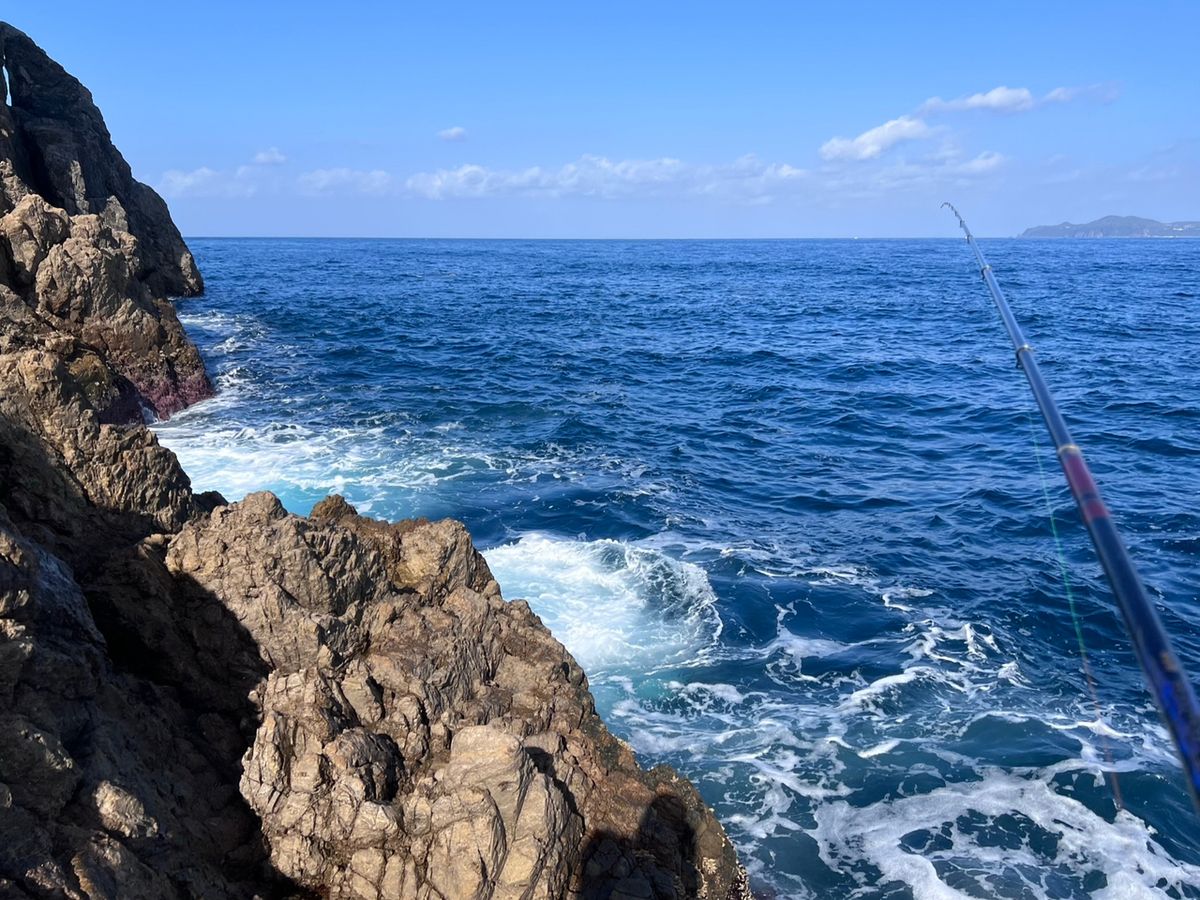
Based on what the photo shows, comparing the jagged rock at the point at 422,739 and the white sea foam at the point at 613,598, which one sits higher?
the jagged rock at the point at 422,739

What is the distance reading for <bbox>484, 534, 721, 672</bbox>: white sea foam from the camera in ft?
47.8

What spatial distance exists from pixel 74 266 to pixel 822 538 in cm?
2291

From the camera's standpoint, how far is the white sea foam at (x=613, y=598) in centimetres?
Answer: 1458

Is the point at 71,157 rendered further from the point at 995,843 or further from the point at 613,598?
the point at 995,843

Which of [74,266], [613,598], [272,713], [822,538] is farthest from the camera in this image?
[74,266]

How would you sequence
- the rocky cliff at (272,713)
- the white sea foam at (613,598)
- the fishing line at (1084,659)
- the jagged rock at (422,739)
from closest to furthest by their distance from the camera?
1. the rocky cliff at (272,713)
2. the jagged rock at (422,739)
3. the fishing line at (1084,659)
4. the white sea foam at (613,598)

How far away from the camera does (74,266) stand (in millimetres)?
23703

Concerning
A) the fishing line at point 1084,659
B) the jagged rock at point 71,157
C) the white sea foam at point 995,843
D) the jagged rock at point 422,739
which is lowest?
the white sea foam at point 995,843

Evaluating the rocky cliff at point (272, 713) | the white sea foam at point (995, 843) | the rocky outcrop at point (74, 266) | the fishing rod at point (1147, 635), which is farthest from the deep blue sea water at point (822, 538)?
the fishing rod at point (1147, 635)

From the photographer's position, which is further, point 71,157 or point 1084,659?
point 71,157

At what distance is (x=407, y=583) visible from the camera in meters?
10.2

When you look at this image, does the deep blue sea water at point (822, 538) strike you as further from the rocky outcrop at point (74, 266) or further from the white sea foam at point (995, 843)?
the rocky outcrop at point (74, 266)

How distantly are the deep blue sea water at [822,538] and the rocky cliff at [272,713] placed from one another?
11.3 feet

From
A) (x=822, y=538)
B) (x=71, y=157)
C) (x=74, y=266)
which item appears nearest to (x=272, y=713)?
(x=822, y=538)
